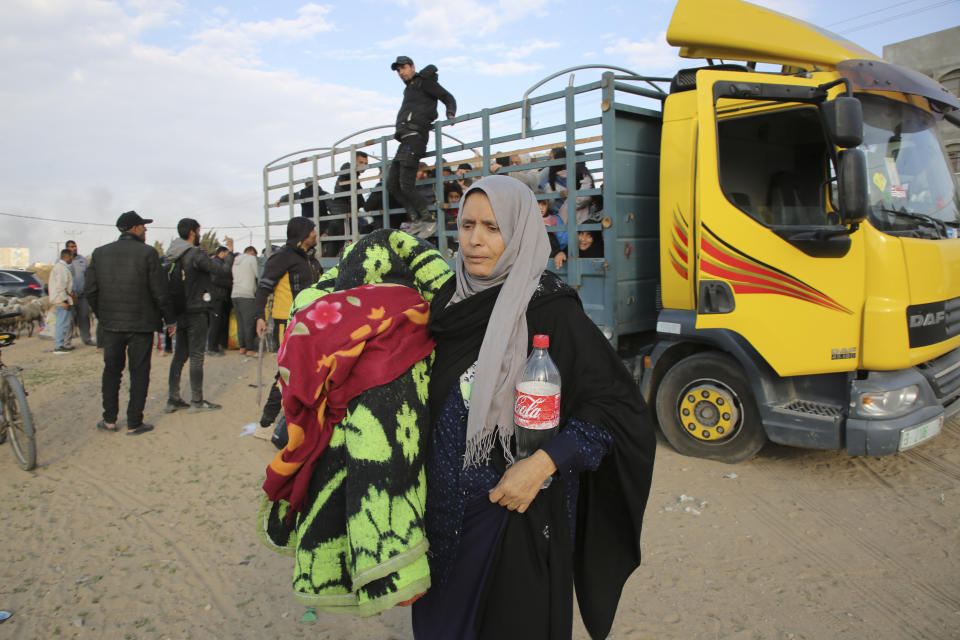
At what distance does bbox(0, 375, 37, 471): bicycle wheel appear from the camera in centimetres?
492

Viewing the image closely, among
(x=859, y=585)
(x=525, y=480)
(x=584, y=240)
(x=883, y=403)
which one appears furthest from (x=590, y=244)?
(x=525, y=480)

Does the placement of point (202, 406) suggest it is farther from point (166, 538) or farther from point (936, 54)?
point (936, 54)

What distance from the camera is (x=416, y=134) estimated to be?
634 cm

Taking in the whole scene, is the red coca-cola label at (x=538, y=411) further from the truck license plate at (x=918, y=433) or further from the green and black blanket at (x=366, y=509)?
the truck license plate at (x=918, y=433)

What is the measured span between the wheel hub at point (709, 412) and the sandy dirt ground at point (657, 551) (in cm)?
27

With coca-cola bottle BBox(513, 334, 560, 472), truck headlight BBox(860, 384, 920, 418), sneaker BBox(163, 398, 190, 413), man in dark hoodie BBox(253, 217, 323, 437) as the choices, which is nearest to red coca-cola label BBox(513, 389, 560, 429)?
coca-cola bottle BBox(513, 334, 560, 472)

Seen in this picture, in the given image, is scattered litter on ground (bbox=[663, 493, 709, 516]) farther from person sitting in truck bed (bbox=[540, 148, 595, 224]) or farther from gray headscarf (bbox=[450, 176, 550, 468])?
gray headscarf (bbox=[450, 176, 550, 468])

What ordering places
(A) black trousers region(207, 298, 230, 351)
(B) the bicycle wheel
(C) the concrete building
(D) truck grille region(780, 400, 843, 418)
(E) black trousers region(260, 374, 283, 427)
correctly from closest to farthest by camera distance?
(D) truck grille region(780, 400, 843, 418)
(B) the bicycle wheel
(E) black trousers region(260, 374, 283, 427)
(A) black trousers region(207, 298, 230, 351)
(C) the concrete building

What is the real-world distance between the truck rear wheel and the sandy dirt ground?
0.57 feet

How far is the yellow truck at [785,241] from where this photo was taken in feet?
11.8

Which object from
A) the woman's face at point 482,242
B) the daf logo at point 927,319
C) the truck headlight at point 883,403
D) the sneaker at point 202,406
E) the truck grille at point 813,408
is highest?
the woman's face at point 482,242

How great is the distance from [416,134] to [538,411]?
5.42m

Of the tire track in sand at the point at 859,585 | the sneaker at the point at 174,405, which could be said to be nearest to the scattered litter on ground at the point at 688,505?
the tire track in sand at the point at 859,585

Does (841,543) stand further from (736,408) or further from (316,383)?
(316,383)
